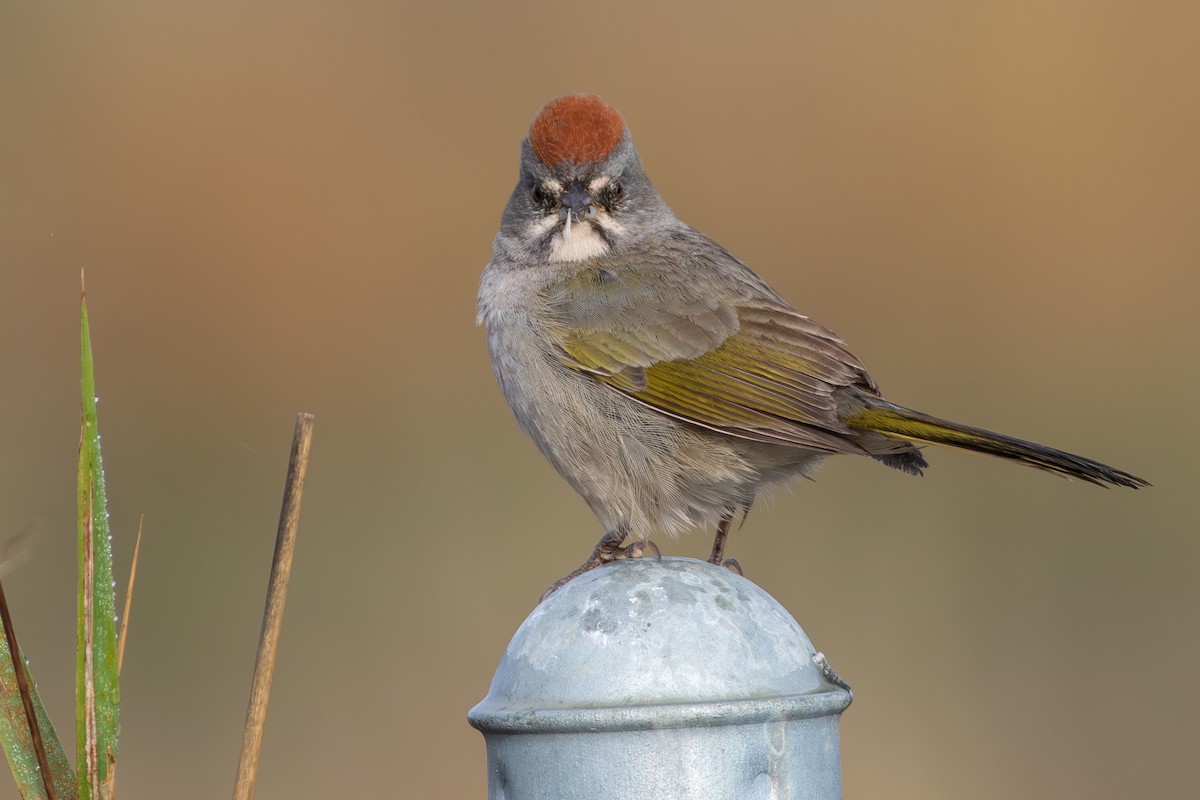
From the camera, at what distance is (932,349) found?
770 cm

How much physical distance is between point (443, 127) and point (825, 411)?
15.8ft

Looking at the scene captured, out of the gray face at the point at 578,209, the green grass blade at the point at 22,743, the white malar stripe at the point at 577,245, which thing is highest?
the gray face at the point at 578,209

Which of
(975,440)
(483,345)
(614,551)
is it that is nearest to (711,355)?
(614,551)

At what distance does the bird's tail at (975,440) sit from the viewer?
339cm

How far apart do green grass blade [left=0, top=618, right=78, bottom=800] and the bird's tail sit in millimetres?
2097

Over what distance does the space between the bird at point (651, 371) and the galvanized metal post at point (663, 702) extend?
1298mm

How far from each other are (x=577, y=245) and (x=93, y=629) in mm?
2728

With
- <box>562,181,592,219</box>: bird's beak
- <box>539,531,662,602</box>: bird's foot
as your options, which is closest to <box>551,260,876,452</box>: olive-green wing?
<box>562,181,592,219</box>: bird's beak

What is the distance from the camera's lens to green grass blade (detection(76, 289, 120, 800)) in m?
2.14

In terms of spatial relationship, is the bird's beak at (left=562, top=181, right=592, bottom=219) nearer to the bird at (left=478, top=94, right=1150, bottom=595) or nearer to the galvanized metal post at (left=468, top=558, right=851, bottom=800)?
the bird at (left=478, top=94, right=1150, bottom=595)

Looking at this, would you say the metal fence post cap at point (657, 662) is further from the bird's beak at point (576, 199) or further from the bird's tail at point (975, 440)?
the bird's beak at point (576, 199)

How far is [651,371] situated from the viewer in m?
4.19

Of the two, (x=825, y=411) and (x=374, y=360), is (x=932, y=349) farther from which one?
(x=825, y=411)

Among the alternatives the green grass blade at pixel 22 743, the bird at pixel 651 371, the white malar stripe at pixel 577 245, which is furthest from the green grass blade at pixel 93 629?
the white malar stripe at pixel 577 245
